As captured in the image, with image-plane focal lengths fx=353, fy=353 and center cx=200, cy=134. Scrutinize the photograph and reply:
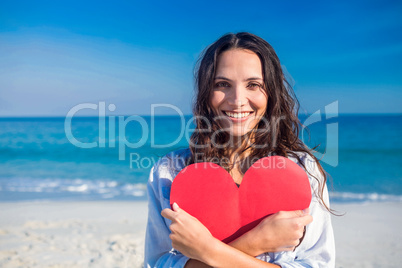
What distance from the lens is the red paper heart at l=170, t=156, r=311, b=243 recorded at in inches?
55.2

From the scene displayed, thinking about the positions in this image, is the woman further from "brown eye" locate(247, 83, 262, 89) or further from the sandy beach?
the sandy beach

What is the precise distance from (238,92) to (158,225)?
67 centimetres

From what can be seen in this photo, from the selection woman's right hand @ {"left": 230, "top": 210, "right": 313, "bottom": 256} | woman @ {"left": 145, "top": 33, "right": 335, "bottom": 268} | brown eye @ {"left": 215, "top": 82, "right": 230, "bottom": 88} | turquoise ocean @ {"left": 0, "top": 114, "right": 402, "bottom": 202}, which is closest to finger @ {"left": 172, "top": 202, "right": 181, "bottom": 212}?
woman @ {"left": 145, "top": 33, "right": 335, "bottom": 268}

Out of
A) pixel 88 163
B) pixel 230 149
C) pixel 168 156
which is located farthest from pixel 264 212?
pixel 88 163

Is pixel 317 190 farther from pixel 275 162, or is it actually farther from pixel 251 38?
pixel 251 38

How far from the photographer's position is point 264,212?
1399 mm

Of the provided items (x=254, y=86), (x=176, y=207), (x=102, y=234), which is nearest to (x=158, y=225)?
(x=176, y=207)

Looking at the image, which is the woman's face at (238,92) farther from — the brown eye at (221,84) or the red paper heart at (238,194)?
the red paper heart at (238,194)

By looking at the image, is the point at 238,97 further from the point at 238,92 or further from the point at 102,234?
the point at 102,234

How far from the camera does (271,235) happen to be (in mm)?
1300

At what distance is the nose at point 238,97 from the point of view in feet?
4.87

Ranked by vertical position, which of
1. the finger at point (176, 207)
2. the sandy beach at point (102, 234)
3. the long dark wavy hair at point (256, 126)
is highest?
the long dark wavy hair at point (256, 126)

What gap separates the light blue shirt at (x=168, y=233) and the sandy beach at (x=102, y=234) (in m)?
3.21

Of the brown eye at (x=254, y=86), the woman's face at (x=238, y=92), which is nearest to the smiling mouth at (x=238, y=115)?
the woman's face at (x=238, y=92)
